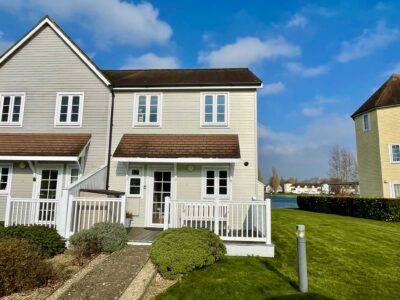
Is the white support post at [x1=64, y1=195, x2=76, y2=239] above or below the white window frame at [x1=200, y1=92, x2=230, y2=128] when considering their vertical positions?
below

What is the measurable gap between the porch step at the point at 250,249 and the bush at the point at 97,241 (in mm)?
3471

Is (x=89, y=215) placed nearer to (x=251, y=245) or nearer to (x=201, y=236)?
(x=201, y=236)

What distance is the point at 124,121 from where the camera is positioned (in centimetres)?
1398

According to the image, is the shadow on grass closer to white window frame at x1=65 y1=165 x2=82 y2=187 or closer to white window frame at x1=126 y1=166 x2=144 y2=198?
white window frame at x1=126 y1=166 x2=144 y2=198

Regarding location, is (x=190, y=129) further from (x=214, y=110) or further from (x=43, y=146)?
(x=43, y=146)

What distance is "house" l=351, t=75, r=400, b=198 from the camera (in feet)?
79.0

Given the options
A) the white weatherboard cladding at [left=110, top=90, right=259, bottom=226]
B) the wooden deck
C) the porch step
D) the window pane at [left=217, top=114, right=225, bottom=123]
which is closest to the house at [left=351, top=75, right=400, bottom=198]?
the white weatherboard cladding at [left=110, top=90, right=259, bottom=226]

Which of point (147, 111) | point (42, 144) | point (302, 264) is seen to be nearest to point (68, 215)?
point (42, 144)

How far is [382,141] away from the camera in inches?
965

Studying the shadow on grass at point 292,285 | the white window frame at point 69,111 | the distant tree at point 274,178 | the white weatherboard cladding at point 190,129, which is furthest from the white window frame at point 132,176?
the distant tree at point 274,178

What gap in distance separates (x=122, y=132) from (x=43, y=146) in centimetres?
357

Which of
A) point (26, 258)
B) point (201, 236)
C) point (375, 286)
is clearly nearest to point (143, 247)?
point (201, 236)

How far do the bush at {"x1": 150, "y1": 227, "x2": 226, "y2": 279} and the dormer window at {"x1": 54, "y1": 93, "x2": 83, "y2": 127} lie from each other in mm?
8749

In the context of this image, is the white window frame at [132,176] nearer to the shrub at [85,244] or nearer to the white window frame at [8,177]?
the shrub at [85,244]
